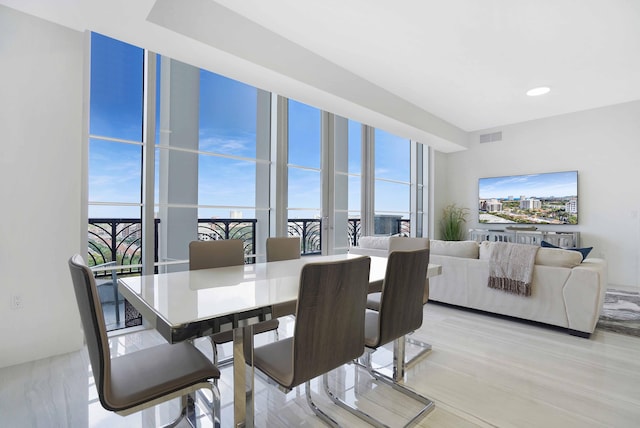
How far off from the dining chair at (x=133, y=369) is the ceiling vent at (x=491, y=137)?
20.8 feet

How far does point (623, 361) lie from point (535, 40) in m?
2.79

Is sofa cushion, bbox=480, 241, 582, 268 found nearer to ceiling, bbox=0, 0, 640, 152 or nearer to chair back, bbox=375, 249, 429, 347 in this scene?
chair back, bbox=375, 249, 429, 347

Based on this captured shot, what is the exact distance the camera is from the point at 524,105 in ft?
15.9

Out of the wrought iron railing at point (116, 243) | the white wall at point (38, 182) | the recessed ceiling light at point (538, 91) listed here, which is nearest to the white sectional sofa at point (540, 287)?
the recessed ceiling light at point (538, 91)

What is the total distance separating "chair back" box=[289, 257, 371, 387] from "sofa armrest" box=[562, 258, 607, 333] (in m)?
2.34

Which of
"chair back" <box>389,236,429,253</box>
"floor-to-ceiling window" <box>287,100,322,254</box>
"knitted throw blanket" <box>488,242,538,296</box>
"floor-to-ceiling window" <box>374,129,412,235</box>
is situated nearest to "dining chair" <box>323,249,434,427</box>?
"chair back" <box>389,236,429,253</box>

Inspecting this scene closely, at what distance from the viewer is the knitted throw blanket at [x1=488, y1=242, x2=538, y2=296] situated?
2.90 m

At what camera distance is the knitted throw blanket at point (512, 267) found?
2900 mm

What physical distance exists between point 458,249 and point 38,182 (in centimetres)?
364

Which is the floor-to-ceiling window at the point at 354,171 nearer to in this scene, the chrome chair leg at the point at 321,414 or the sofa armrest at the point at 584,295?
the sofa armrest at the point at 584,295

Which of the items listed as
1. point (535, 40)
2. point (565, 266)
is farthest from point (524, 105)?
point (565, 266)

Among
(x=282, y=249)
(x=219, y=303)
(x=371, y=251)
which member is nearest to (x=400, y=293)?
(x=219, y=303)

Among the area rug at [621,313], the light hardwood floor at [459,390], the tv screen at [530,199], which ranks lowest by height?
the light hardwood floor at [459,390]

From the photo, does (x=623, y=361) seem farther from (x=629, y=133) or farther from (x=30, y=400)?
(x=629, y=133)
